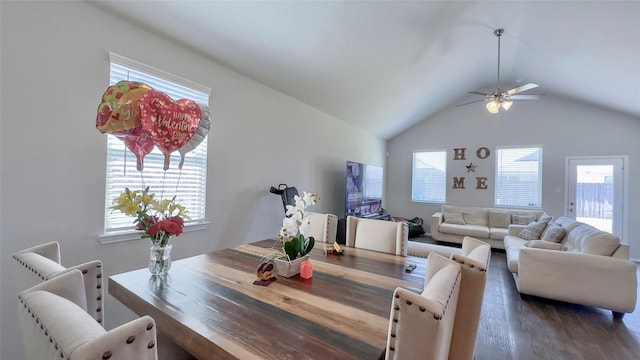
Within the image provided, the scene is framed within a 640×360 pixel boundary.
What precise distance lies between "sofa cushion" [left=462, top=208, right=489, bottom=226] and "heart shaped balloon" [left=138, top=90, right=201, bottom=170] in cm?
597

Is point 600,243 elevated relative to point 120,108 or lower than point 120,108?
lower

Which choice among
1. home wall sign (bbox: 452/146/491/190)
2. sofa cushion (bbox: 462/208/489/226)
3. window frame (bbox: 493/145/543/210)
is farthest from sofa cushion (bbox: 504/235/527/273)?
home wall sign (bbox: 452/146/491/190)

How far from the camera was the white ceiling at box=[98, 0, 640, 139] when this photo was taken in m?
2.33

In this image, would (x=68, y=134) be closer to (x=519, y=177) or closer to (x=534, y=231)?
(x=534, y=231)

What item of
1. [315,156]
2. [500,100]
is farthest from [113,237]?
[500,100]

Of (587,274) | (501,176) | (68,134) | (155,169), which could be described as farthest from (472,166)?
(68,134)

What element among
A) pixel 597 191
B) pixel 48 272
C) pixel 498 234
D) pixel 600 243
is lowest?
pixel 498 234

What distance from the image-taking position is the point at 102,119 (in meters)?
1.50

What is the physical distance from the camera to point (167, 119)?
1607mm

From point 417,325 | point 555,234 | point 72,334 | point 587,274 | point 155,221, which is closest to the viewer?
point 72,334

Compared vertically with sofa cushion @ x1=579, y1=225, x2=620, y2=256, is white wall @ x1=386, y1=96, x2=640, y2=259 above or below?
above

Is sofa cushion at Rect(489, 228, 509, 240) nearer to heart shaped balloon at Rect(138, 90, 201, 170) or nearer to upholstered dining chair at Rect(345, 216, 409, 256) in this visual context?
upholstered dining chair at Rect(345, 216, 409, 256)

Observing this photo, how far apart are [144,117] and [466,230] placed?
18.8 ft

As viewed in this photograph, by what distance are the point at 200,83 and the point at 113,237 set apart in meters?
1.63
